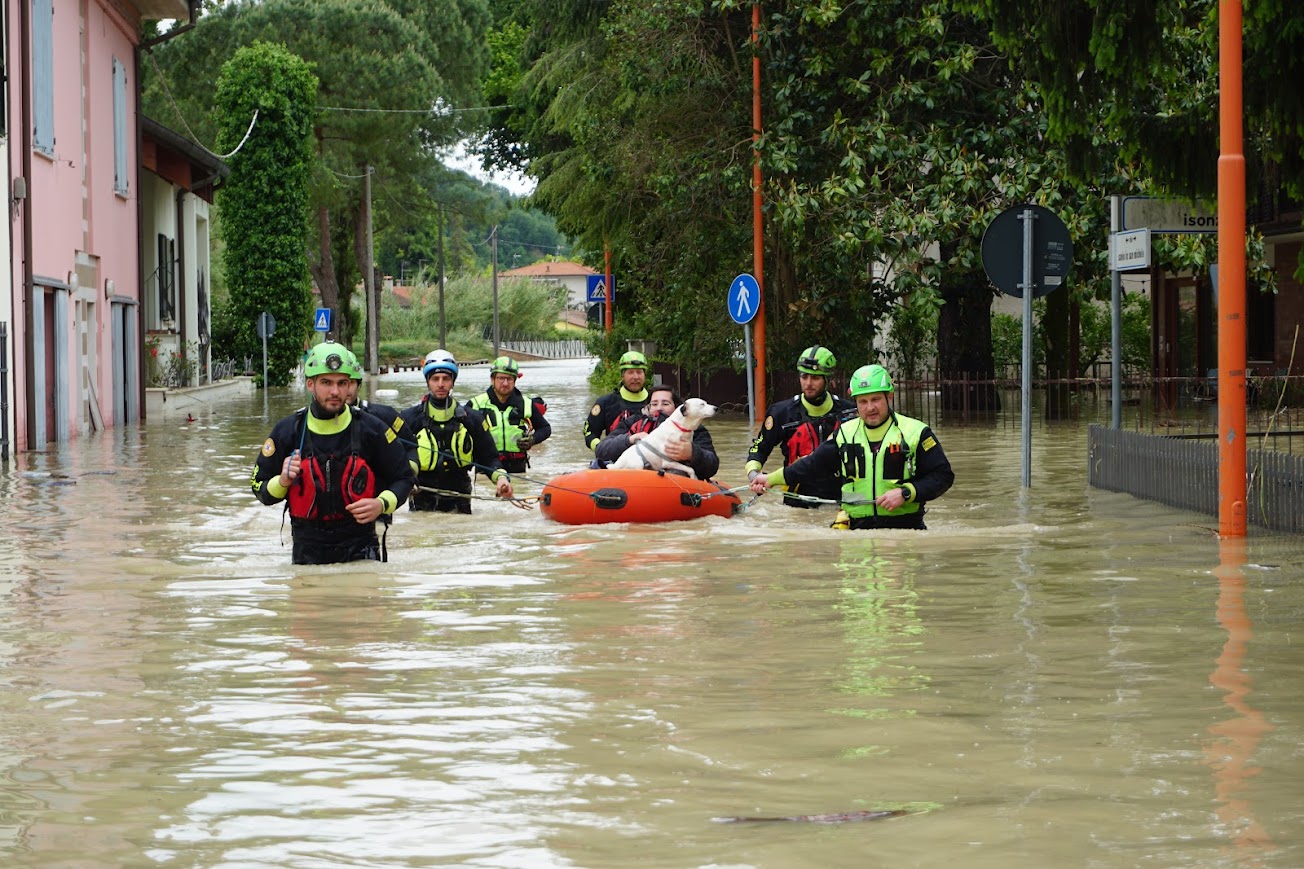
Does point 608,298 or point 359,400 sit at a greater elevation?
point 608,298

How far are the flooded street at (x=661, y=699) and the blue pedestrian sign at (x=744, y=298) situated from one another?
398 inches

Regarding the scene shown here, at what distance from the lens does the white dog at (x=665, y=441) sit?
1530 cm

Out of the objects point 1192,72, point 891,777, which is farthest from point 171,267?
point 891,777

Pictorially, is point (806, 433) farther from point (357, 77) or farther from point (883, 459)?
point (357, 77)

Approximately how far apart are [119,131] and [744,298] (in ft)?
46.8

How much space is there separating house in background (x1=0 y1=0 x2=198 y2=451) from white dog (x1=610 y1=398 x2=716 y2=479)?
11.5 m

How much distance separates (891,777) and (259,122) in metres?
50.9

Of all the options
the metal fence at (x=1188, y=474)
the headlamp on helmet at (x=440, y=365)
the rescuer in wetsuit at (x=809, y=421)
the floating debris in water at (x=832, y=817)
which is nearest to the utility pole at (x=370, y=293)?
the metal fence at (x=1188, y=474)

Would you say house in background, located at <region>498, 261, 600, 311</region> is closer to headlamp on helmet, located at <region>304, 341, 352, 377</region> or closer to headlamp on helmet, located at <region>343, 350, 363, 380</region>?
headlamp on helmet, located at <region>343, 350, 363, 380</region>

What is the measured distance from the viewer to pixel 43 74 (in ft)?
88.4

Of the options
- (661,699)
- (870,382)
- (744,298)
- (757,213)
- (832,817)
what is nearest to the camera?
(832,817)

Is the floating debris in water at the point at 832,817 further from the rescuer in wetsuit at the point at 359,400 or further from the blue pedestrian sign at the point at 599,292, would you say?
the blue pedestrian sign at the point at 599,292

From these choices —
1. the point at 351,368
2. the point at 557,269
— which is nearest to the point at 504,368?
the point at 351,368

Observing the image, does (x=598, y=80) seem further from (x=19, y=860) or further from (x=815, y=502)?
(x=19, y=860)
